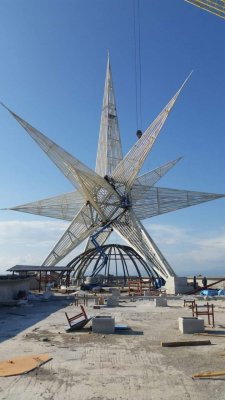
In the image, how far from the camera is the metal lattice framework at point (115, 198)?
46406mm

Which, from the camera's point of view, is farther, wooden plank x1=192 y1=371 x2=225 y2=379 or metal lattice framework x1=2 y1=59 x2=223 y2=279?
metal lattice framework x1=2 y1=59 x2=223 y2=279

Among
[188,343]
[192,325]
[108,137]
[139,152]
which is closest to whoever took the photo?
[188,343]

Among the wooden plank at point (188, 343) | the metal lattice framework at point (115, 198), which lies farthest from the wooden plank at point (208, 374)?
the metal lattice framework at point (115, 198)

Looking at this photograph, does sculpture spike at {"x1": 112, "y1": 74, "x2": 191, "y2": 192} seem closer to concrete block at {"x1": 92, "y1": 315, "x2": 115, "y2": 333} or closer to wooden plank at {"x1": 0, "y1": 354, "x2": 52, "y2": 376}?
concrete block at {"x1": 92, "y1": 315, "x2": 115, "y2": 333}

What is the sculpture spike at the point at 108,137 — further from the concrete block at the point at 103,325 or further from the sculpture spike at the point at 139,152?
the concrete block at the point at 103,325

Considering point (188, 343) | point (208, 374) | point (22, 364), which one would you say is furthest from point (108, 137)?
point (208, 374)

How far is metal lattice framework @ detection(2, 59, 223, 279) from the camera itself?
46.4 metres

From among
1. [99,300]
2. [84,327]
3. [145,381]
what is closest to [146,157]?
[99,300]

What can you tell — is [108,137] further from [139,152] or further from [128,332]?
[128,332]

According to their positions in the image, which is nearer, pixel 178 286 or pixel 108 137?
pixel 178 286

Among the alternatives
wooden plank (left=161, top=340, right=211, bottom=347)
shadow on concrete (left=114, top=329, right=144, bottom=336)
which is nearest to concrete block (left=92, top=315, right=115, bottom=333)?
shadow on concrete (left=114, top=329, right=144, bottom=336)

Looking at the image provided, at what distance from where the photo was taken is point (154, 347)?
1441 centimetres

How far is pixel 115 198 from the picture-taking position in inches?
2060

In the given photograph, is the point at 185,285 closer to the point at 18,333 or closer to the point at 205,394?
the point at 18,333
